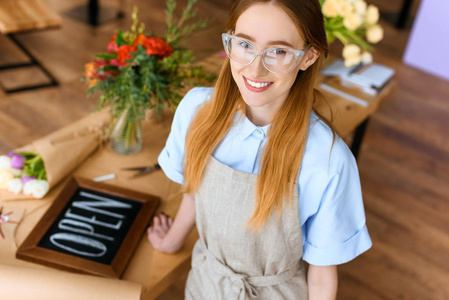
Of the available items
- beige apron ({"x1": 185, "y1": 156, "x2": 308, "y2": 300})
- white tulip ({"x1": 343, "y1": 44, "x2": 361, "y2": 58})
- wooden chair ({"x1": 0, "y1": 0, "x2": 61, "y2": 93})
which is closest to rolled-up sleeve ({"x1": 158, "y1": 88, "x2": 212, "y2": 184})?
beige apron ({"x1": 185, "y1": 156, "x2": 308, "y2": 300})

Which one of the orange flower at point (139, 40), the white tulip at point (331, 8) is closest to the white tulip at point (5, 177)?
the orange flower at point (139, 40)

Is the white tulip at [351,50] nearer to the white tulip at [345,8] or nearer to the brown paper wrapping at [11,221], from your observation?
the white tulip at [345,8]

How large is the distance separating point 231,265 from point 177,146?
1.16 ft

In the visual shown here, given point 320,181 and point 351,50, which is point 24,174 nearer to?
point 320,181

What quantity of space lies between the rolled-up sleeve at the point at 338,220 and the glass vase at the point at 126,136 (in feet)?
2.46

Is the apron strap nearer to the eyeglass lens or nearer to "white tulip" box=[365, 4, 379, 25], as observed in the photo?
the eyeglass lens

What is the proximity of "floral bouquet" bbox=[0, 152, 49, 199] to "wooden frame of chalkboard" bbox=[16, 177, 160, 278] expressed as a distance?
72 millimetres

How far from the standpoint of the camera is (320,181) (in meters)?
1.17

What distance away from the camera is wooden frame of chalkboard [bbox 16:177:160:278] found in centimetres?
135

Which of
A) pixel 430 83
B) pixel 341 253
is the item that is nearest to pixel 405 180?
pixel 430 83

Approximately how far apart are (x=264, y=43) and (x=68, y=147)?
33.5 inches

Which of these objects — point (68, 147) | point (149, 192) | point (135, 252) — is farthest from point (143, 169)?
point (135, 252)

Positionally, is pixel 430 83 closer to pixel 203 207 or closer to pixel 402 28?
pixel 402 28

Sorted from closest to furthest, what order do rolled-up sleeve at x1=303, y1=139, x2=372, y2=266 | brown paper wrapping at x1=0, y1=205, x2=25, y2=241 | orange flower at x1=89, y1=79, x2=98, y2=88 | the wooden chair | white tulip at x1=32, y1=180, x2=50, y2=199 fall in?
rolled-up sleeve at x1=303, y1=139, x2=372, y2=266 < brown paper wrapping at x1=0, y1=205, x2=25, y2=241 < white tulip at x1=32, y1=180, x2=50, y2=199 < orange flower at x1=89, y1=79, x2=98, y2=88 < the wooden chair
